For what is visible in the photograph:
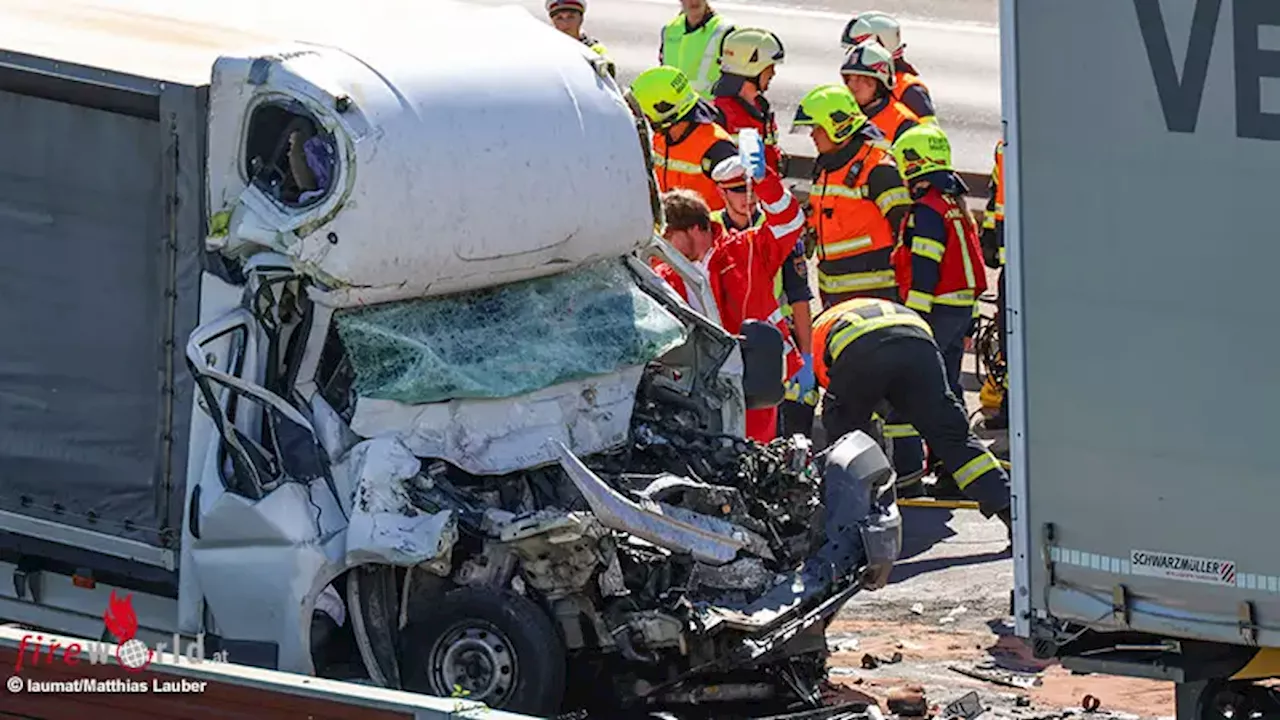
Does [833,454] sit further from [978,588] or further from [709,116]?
[709,116]

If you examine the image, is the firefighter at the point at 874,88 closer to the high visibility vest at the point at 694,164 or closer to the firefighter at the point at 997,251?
the firefighter at the point at 997,251

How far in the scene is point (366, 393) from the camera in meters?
8.84

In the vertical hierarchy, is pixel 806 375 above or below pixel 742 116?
below

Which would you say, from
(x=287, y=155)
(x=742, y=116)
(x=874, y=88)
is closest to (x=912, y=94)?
(x=874, y=88)

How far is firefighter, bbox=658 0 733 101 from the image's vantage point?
51.1 feet

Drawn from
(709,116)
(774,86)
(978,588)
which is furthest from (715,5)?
(978,588)

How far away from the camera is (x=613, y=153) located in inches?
367

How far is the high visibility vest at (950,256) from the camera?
13195 millimetres

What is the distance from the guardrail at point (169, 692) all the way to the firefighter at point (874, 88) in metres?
8.15

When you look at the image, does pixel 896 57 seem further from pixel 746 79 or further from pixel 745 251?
pixel 745 251

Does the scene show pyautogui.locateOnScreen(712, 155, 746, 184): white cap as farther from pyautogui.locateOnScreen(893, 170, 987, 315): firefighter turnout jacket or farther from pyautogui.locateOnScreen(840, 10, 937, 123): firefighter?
pyautogui.locateOnScreen(840, 10, 937, 123): firefighter

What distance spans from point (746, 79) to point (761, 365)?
16.1 feet

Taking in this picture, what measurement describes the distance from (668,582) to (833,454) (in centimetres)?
116

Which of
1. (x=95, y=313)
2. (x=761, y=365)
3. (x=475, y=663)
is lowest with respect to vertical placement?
(x=475, y=663)
